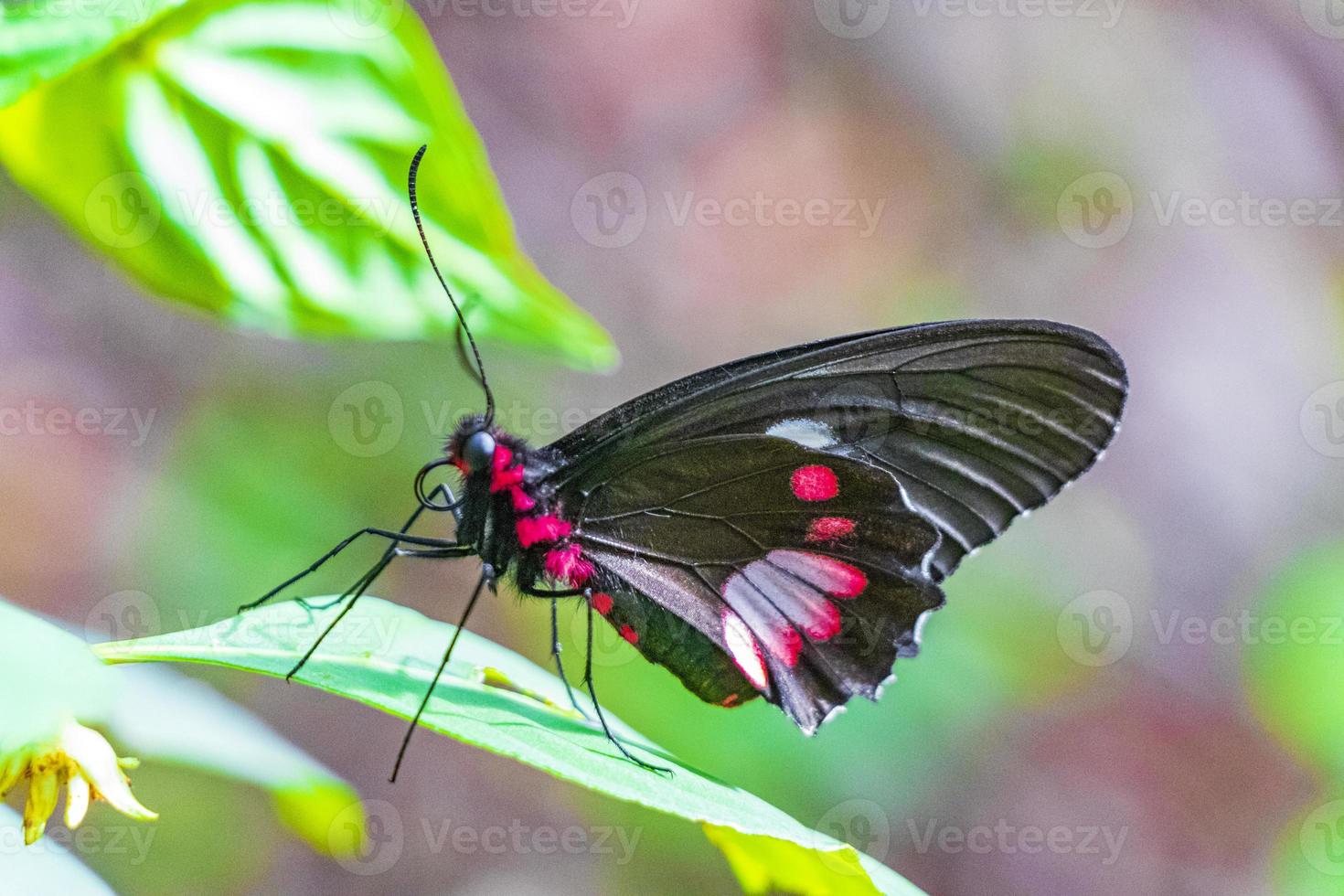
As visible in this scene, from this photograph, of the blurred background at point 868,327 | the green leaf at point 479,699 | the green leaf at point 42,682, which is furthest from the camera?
the blurred background at point 868,327

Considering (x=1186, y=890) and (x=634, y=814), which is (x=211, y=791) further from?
(x=1186, y=890)

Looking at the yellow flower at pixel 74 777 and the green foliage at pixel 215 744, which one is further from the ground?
the yellow flower at pixel 74 777

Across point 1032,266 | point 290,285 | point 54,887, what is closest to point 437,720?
point 54,887

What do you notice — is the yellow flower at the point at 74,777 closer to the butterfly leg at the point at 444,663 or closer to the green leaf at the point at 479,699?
the green leaf at the point at 479,699

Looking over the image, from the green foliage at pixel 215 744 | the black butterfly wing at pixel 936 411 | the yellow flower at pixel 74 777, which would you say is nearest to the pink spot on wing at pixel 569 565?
the black butterfly wing at pixel 936 411

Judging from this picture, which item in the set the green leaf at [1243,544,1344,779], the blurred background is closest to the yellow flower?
the blurred background

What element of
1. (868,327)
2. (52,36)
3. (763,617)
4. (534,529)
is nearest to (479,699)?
(534,529)

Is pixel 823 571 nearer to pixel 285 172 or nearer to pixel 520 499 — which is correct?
pixel 520 499
